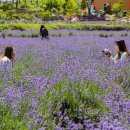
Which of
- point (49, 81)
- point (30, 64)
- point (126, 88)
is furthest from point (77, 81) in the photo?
point (30, 64)

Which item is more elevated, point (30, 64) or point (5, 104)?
point (5, 104)

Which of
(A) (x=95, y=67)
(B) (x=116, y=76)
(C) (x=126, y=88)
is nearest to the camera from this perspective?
(C) (x=126, y=88)

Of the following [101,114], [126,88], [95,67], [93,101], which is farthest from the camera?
[95,67]

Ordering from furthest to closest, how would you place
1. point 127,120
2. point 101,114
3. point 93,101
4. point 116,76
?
point 116,76 < point 93,101 < point 101,114 < point 127,120

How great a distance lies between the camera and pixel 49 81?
5.46m

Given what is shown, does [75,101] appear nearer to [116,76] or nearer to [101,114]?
[101,114]

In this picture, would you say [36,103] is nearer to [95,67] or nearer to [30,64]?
[95,67]

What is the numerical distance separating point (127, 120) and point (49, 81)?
1812 millimetres

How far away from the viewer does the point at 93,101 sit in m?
4.87

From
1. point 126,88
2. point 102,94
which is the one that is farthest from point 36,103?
point 126,88

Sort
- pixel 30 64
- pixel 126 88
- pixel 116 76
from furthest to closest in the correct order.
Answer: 1. pixel 30 64
2. pixel 116 76
3. pixel 126 88

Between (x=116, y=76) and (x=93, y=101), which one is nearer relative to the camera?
(x=93, y=101)

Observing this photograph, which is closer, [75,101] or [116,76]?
[75,101]

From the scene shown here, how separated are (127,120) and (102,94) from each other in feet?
4.01
